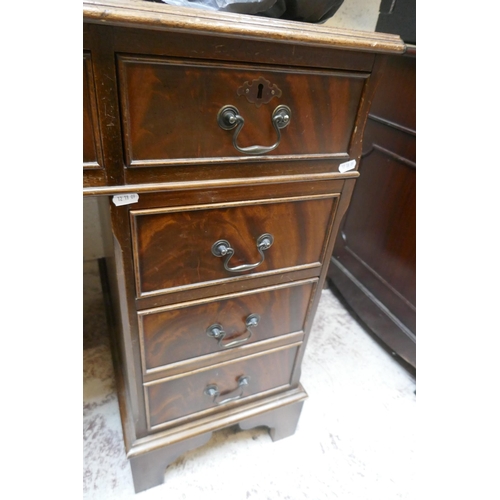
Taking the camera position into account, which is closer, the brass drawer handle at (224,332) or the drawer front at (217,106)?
the drawer front at (217,106)

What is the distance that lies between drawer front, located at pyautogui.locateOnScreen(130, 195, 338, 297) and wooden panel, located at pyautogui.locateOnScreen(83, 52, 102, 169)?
9cm

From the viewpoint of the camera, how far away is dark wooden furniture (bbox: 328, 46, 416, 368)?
1.05m

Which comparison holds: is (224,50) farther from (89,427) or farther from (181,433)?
(89,427)

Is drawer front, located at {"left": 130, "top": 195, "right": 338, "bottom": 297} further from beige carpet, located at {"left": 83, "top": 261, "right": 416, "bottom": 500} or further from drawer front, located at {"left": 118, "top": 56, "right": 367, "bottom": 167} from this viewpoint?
beige carpet, located at {"left": 83, "top": 261, "right": 416, "bottom": 500}

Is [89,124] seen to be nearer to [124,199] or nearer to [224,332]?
[124,199]

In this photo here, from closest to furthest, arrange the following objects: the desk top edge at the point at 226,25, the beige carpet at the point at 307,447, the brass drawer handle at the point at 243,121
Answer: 1. the desk top edge at the point at 226,25
2. the brass drawer handle at the point at 243,121
3. the beige carpet at the point at 307,447

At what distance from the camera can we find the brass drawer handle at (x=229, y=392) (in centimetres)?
77

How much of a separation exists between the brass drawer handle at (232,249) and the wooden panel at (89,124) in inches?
8.7

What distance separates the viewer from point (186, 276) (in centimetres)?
62

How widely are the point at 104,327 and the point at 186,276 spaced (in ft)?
2.38

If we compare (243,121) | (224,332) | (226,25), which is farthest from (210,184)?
(224,332)

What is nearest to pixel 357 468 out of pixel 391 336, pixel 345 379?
pixel 345 379

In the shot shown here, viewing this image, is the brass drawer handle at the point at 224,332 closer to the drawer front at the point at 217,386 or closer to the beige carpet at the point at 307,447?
the drawer front at the point at 217,386

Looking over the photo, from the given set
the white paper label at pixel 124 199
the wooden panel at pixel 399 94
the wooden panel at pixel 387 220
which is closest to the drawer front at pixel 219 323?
the white paper label at pixel 124 199
